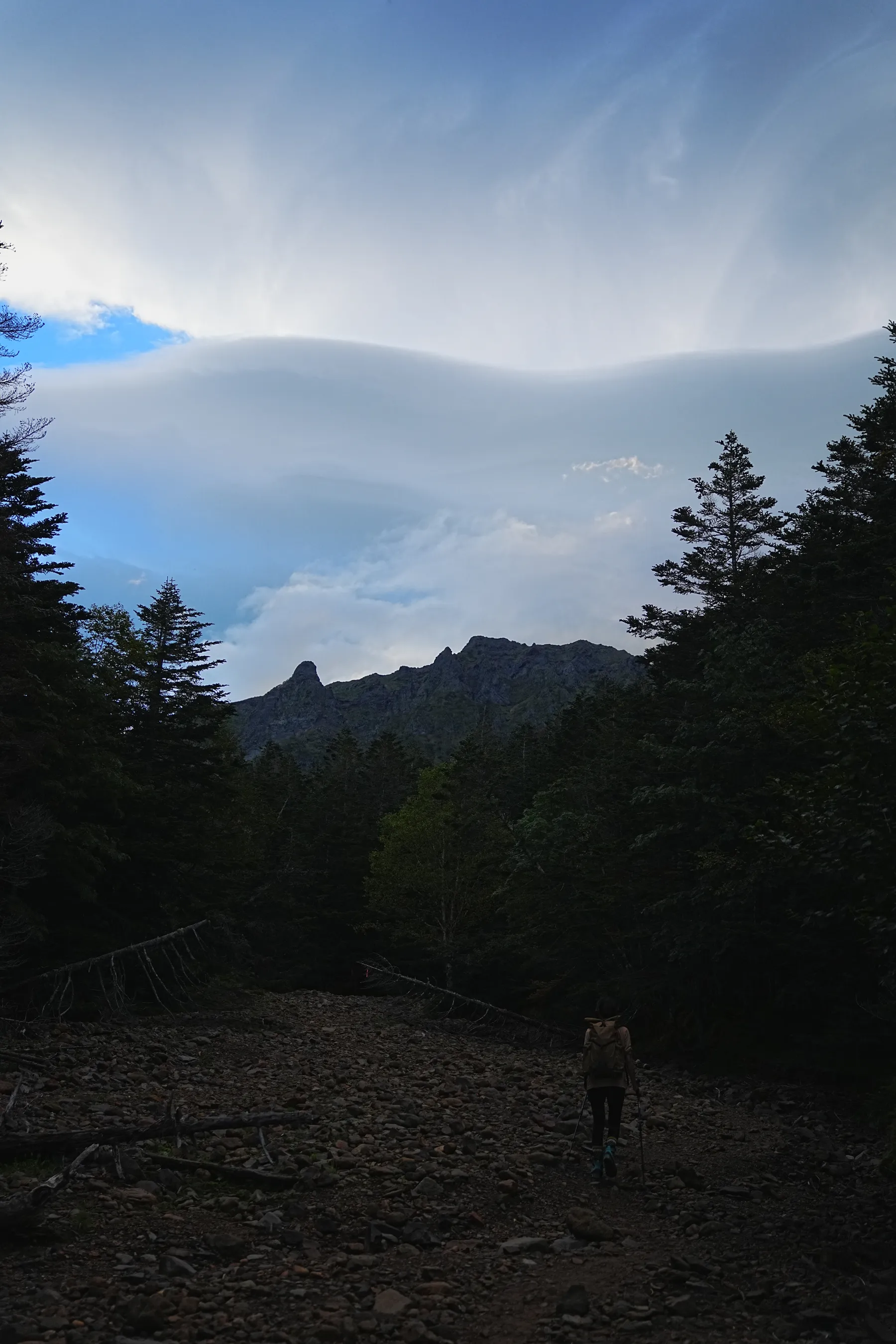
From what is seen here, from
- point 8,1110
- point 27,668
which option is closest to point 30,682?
point 27,668

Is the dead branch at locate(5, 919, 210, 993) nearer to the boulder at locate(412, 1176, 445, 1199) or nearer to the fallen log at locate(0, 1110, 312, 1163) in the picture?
the fallen log at locate(0, 1110, 312, 1163)

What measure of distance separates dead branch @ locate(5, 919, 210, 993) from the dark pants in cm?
1386

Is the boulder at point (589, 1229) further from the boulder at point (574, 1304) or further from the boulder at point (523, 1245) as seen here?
the boulder at point (574, 1304)

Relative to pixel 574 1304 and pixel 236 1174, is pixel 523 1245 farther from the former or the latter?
pixel 236 1174

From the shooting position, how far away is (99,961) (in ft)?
66.8

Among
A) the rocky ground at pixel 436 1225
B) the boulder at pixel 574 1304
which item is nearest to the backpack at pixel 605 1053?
the rocky ground at pixel 436 1225

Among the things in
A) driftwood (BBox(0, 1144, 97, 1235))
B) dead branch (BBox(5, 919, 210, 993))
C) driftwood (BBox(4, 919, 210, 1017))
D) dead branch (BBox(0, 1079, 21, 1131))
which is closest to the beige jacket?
driftwood (BBox(0, 1144, 97, 1235))

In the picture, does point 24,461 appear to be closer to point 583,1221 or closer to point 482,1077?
point 482,1077

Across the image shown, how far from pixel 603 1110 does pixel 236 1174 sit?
15.5ft

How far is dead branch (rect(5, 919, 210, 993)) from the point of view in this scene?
19.2 meters

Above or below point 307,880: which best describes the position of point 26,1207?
above

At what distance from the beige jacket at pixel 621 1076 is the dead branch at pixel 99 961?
13959 millimetres

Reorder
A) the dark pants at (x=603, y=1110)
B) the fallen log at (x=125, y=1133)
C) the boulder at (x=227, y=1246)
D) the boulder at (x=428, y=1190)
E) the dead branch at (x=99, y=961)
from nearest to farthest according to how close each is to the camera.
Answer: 1. the boulder at (x=227, y=1246)
2. the fallen log at (x=125, y=1133)
3. the boulder at (x=428, y=1190)
4. the dark pants at (x=603, y=1110)
5. the dead branch at (x=99, y=961)

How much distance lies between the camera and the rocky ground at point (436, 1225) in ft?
20.1
